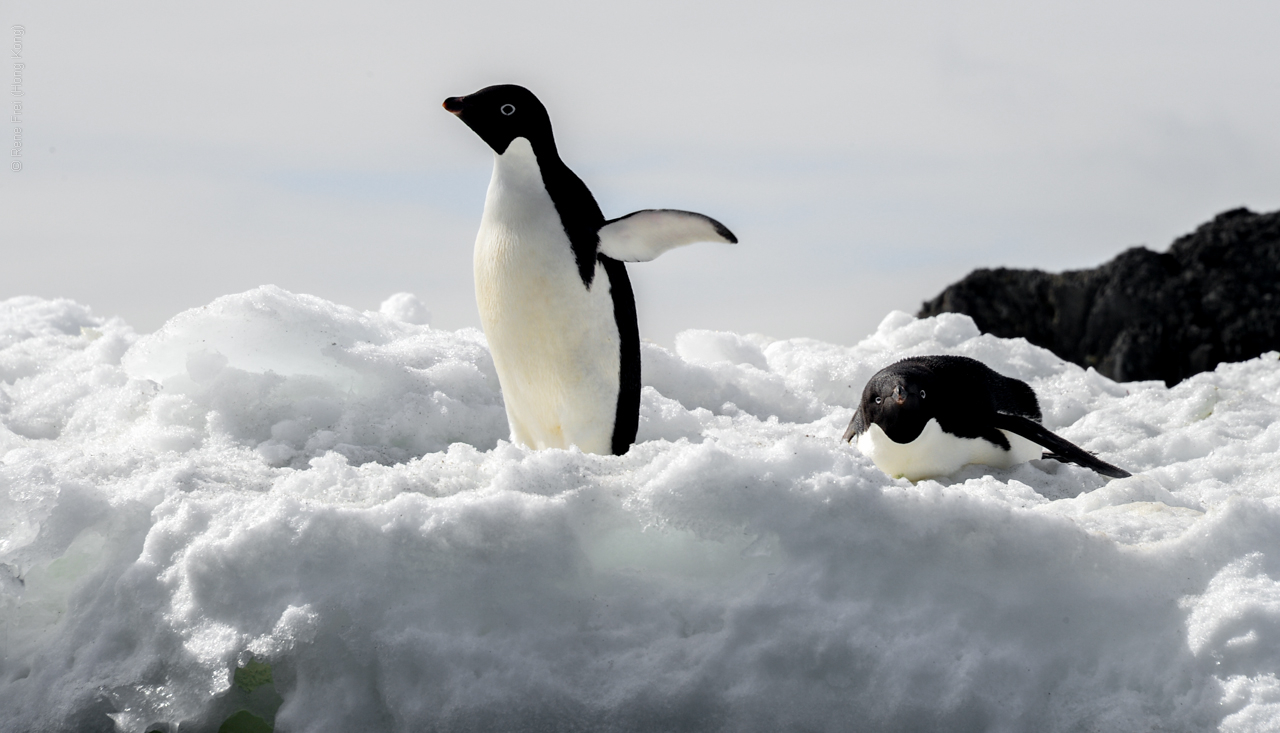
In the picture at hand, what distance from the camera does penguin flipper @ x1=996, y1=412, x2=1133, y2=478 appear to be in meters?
3.66

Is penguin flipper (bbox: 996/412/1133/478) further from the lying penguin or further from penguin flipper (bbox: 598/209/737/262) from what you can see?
penguin flipper (bbox: 598/209/737/262)

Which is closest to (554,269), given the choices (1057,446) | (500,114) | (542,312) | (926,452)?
(542,312)

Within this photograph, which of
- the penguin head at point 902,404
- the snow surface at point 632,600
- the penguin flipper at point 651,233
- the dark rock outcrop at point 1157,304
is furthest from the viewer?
the dark rock outcrop at point 1157,304

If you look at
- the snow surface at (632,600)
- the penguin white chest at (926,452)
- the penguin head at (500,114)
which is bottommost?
the snow surface at (632,600)

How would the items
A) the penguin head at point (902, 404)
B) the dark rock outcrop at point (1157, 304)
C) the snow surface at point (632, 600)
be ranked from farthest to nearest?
the dark rock outcrop at point (1157, 304) → the penguin head at point (902, 404) → the snow surface at point (632, 600)

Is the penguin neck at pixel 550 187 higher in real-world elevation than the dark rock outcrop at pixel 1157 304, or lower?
lower

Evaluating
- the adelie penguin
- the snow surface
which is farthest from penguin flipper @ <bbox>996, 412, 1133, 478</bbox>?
the adelie penguin

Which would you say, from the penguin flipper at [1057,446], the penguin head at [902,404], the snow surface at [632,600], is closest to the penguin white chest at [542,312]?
the snow surface at [632,600]

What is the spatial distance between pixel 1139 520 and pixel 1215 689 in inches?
23.2

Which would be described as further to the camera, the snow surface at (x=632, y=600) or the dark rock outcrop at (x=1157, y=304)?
the dark rock outcrop at (x=1157, y=304)

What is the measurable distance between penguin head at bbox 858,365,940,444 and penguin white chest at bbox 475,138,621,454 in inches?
39.3

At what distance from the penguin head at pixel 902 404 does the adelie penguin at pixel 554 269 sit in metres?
0.93

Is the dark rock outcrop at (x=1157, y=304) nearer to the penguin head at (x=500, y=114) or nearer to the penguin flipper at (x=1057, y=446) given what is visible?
the penguin flipper at (x=1057, y=446)

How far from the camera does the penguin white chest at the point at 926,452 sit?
3.72 m
